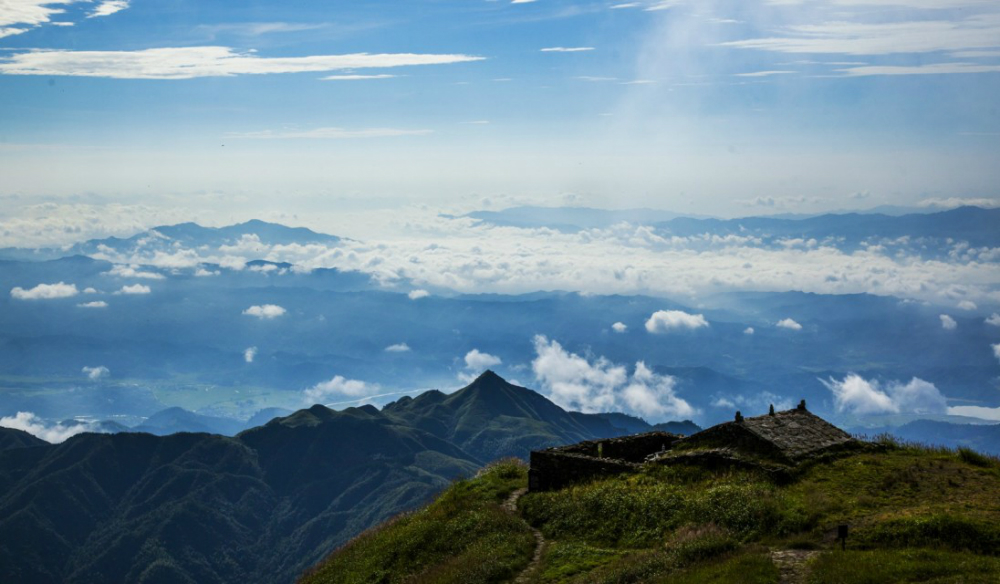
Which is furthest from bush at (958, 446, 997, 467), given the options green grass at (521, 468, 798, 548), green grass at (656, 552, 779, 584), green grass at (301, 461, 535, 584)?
green grass at (301, 461, 535, 584)

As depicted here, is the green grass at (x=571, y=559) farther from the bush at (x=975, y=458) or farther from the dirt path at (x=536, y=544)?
the bush at (x=975, y=458)

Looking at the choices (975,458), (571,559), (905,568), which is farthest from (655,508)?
(975,458)

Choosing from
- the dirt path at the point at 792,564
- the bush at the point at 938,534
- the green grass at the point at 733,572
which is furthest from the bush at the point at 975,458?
the green grass at the point at 733,572

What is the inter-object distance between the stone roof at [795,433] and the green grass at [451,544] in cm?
950

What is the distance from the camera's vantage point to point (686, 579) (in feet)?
82.4

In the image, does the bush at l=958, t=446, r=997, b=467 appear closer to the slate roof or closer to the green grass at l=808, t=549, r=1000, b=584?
the slate roof

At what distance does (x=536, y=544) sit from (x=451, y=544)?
3.88 meters

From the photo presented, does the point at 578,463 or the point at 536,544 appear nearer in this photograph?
the point at 536,544

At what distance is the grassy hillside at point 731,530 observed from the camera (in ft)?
81.0

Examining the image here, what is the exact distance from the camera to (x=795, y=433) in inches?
1366

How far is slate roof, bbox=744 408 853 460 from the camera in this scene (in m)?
33.4

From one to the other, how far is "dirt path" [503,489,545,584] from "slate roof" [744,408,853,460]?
8675 mm

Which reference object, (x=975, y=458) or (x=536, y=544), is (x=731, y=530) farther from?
(x=975, y=458)

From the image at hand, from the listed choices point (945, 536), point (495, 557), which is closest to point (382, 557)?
point (495, 557)
